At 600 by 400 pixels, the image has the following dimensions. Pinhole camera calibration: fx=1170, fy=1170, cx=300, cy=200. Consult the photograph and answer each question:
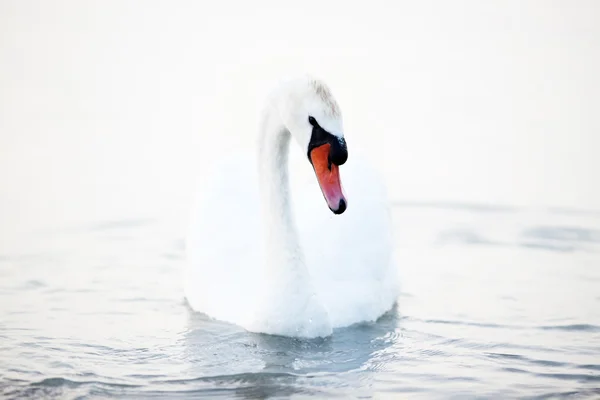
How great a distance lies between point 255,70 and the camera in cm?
1730

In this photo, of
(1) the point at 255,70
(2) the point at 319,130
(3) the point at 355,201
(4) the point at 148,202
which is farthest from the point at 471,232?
(1) the point at 255,70

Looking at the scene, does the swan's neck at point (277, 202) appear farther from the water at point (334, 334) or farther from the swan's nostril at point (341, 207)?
the swan's nostril at point (341, 207)

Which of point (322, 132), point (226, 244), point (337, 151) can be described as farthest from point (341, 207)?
point (226, 244)

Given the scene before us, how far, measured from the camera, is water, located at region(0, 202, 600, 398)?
7.36 m

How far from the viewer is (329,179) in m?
7.63

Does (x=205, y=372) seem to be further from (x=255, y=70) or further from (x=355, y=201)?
(x=255, y=70)

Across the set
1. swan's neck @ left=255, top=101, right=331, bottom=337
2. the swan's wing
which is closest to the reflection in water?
swan's neck @ left=255, top=101, right=331, bottom=337

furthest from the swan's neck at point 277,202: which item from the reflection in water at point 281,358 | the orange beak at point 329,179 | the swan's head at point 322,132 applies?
the orange beak at point 329,179

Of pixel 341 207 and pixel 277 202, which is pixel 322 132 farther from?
pixel 277 202

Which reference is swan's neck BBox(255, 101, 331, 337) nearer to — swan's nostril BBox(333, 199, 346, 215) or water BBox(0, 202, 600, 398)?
water BBox(0, 202, 600, 398)

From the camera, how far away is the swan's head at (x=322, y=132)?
759 centimetres

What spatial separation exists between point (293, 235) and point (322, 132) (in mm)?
1093

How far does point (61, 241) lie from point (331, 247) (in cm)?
372

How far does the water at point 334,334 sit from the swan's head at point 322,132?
1.16 meters
